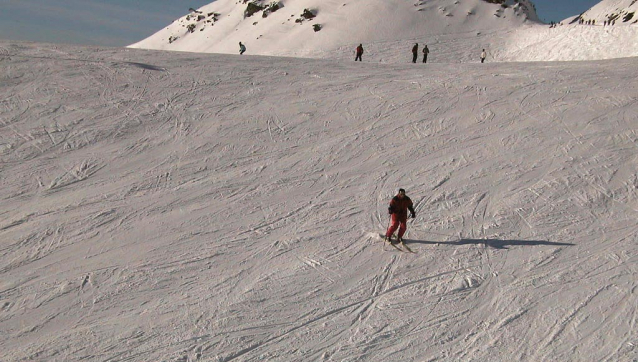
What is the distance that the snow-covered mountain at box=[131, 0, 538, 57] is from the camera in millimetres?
33281

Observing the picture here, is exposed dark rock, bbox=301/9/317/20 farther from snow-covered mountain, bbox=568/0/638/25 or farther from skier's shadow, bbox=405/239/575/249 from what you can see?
skier's shadow, bbox=405/239/575/249

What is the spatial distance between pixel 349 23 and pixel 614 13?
19.2 m

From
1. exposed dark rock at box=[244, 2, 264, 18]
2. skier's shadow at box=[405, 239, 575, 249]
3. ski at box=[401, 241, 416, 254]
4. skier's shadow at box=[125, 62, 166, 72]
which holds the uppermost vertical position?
exposed dark rock at box=[244, 2, 264, 18]

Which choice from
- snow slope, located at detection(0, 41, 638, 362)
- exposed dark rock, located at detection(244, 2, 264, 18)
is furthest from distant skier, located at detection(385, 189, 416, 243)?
exposed dark rock, located at detection(244, 2, 264, 18)

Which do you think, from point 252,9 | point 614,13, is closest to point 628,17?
point 614,13

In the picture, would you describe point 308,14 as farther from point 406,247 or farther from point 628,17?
point 406,247

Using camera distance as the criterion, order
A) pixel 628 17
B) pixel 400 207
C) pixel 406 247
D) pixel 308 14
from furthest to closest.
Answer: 1. pixel 308 14
2. pixel 628 17
3. pixel 406 247
4. pixel 400 207

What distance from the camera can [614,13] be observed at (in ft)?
96.5

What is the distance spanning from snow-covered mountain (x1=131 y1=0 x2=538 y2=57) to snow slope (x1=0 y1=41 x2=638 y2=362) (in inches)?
787

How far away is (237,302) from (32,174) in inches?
249

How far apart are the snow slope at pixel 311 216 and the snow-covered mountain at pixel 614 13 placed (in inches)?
645

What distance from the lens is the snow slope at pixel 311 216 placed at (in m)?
5.38

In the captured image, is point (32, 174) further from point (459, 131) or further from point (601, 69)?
point (601, 69)

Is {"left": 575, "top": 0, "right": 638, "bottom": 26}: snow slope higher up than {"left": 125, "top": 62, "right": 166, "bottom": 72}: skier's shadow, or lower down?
lower down
